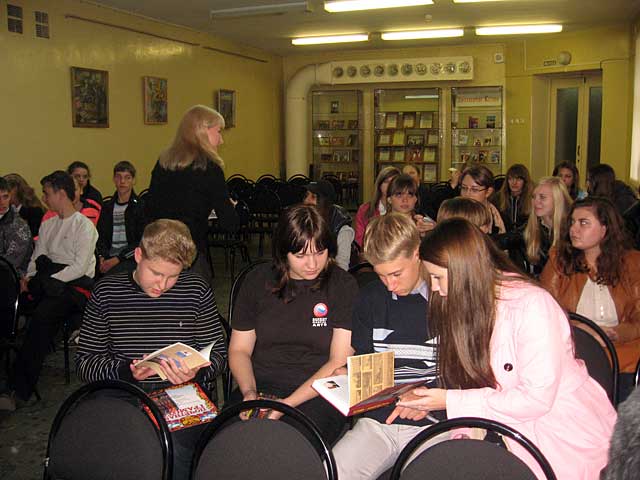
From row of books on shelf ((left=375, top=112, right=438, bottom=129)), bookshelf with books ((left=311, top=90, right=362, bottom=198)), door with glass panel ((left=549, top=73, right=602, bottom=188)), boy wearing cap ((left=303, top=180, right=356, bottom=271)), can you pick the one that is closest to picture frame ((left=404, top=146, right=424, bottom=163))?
row of books on shelf ((left=375, top=112, right=438, bottom=129))

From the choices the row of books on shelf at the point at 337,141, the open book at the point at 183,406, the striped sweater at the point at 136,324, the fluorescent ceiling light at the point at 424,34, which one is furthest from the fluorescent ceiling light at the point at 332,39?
the open book at the point at 183,406

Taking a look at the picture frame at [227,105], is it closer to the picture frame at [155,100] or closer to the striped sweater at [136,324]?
the picture frame at [155,100]

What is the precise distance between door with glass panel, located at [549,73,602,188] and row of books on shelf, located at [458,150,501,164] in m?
1.09

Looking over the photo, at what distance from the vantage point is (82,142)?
823 centimetres

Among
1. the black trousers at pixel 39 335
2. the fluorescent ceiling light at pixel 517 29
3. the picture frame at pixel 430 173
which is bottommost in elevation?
the black trousers at pixel 39 335

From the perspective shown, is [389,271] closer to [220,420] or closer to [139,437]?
[220,420]

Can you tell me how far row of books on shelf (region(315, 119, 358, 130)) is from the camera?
13.6 metres

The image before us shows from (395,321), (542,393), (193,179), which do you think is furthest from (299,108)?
(542,393)

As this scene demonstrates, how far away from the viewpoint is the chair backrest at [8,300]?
3.87m

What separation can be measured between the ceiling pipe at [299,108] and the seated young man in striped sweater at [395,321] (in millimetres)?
10869

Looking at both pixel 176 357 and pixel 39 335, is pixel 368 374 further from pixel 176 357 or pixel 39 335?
pixel 39 335

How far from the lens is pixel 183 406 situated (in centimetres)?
237

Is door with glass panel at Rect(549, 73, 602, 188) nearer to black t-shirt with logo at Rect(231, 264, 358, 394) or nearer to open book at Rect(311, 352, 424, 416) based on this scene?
black t-shirt with logo at Rect(231, 264, 358, 394)

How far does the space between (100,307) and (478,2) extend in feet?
23.9
